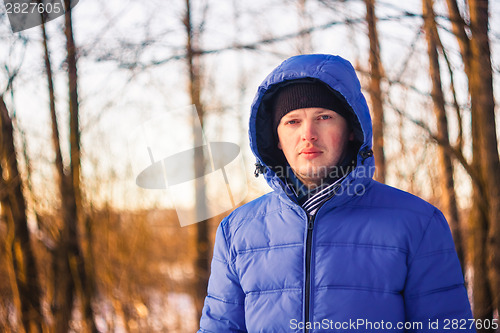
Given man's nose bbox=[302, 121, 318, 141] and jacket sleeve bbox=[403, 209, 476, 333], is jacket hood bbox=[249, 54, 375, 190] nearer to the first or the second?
man's nose bbox=[302, 121, 318, 141]

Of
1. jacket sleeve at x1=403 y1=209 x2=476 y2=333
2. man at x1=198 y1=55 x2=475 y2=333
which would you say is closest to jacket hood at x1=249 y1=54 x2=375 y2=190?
man at x1=198 y1=55 x2=475 y2=333

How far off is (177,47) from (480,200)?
3470 mm

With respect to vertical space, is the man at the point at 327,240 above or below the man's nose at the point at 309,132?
below

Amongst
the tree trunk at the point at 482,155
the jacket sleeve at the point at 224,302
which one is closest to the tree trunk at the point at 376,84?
the tree trunk at the point at 482,155

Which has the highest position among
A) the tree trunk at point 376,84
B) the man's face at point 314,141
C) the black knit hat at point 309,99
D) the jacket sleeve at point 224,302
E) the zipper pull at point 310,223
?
the tree trunk at point 376,84

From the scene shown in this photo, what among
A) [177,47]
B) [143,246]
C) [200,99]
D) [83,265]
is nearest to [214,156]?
[200,99]

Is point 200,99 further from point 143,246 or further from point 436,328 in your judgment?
point 436,328

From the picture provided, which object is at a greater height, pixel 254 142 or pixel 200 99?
pixel 200 99

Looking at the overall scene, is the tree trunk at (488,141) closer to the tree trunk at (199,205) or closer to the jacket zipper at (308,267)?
the jacket zipper at (308,267)

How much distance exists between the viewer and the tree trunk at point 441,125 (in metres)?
3.76

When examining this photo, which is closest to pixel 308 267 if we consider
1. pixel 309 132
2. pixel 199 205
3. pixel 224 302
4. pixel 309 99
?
pixel 224 302

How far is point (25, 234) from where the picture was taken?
5.54 meters

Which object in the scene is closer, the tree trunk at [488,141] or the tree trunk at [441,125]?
the tree trunk at [488,141]

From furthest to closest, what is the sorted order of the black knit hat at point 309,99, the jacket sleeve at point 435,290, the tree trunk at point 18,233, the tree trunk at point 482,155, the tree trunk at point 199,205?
the tree trunk at point 199,205 → the tree trunk at point 18,233 → the tree trunk at point 482,155 → the black knit hat at point 309,99 → the jacket sleeve at point 435,290
